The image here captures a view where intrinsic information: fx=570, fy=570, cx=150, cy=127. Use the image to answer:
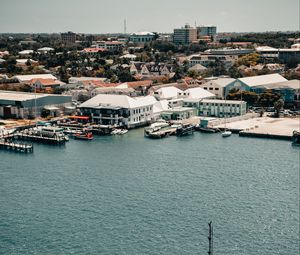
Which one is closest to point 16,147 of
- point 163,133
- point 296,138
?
point 163,133

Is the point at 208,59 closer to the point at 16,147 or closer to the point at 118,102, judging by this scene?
the point at 118,102

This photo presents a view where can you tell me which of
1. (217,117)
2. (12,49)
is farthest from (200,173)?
(12,49)

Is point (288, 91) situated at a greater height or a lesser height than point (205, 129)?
greater

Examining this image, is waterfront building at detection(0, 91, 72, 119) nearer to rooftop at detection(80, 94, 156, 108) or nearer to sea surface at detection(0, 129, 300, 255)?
rooftop at detection(80, 94, 156, 108)

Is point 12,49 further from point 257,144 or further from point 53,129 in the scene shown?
point 257,144

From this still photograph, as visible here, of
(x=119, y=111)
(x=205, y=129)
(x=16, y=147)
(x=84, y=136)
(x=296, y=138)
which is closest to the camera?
(x=16, y=147)
